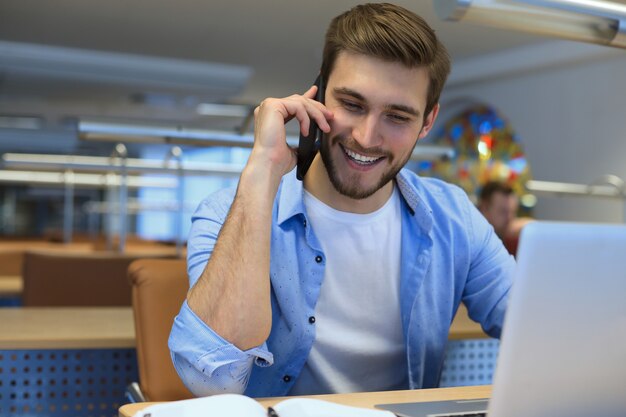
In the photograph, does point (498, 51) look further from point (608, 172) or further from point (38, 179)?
point (38, 179)

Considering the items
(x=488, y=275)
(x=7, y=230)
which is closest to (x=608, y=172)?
(x=488, y=275)

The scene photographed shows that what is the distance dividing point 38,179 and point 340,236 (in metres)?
3.03

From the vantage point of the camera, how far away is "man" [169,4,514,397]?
1326 millimetres

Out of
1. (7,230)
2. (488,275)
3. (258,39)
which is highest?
(258,39)

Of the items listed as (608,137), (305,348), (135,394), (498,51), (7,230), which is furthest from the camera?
(7,230)

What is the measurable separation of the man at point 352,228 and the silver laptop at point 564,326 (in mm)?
547

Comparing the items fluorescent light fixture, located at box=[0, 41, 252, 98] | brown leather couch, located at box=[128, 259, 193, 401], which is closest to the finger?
brown leather couch, located at box=[128, 259, 193, 401]

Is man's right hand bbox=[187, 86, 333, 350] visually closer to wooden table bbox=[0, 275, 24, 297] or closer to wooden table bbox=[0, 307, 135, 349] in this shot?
wooden table bbox=[0, 307, 135, 349]

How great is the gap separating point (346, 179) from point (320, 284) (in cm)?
19

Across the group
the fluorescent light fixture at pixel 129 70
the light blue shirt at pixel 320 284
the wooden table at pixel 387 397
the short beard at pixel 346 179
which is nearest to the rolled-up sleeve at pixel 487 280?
the light blue shirt at pixel 320 284

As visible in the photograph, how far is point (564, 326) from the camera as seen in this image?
0.76m

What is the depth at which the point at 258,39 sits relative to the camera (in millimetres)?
7016

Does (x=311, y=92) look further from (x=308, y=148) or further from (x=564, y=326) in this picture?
(x=564, y=326)

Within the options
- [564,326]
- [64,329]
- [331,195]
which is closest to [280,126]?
[331,195]
